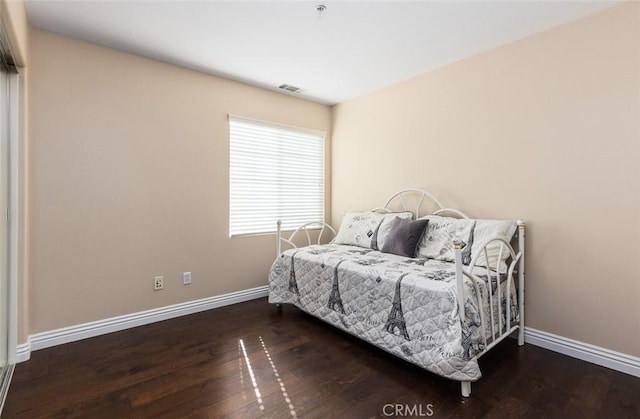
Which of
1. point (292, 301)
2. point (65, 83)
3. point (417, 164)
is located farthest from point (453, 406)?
point (65, 83)

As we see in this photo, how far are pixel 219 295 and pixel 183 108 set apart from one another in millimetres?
1845

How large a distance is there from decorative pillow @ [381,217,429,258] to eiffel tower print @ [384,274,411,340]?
65 cm

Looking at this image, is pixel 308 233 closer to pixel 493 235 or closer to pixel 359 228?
pixel 359 228

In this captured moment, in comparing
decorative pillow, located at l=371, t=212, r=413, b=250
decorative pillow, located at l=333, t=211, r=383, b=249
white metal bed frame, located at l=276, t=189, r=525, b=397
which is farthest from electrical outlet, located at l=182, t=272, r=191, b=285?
decorative pillow, located at l=371, t=212, r=413, b=250

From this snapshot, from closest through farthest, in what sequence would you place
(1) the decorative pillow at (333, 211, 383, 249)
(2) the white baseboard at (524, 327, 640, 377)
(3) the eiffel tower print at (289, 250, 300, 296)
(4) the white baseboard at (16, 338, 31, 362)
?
(2) the white baseboard at (524, 327, 640, 377)
(4) the white baseboard at (16, 338, 31, 362)
(3) the eiffel tower print at (289, 250, 300, 296)
(1) the decorative pillow at (333, 211, 383, 249)

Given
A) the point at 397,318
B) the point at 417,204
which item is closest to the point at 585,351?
the point at 397,318

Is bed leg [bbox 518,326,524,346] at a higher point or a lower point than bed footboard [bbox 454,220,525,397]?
lower

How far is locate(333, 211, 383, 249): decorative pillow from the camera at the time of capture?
10.4 feet

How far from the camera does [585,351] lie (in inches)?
83.8

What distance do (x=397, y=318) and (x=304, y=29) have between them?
2.11m

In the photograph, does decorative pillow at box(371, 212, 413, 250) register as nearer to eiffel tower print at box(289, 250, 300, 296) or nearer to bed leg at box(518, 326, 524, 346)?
eiffel tower print at box(289, 250, 300, 296)

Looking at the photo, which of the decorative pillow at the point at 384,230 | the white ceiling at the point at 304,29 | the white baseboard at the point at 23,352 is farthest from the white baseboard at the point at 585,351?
the white baseboard at the point at 23,352

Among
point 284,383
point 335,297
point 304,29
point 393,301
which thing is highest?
point 304,29

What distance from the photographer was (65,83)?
236 cm
